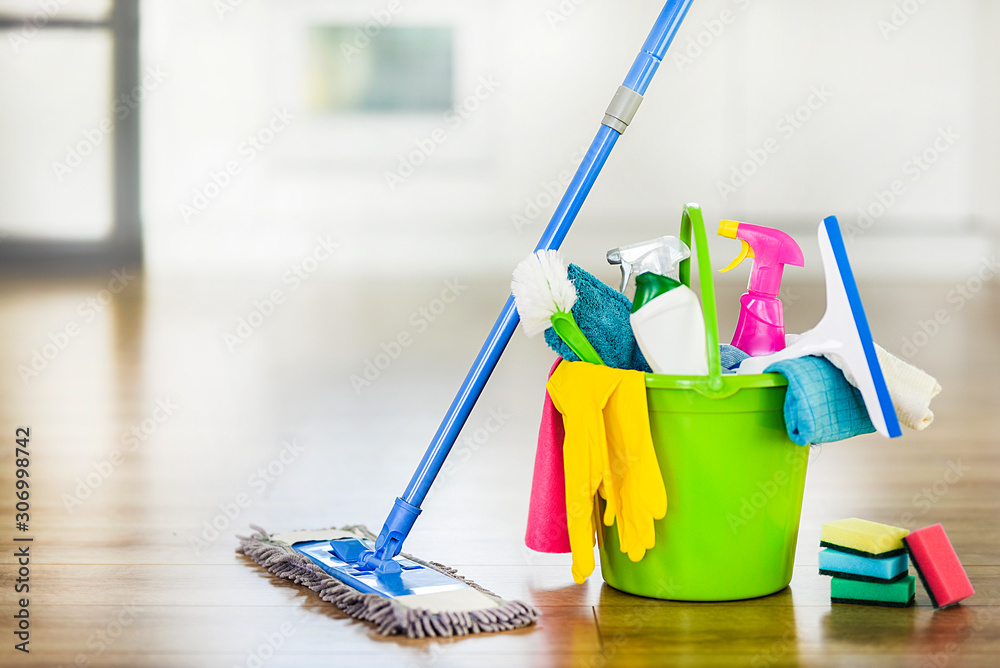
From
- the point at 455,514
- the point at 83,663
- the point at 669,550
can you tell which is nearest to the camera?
the point at 83,663

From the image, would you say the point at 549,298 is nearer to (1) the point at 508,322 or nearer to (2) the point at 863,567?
(1) the point at 508,322

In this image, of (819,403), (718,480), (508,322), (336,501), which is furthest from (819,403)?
(336,501)

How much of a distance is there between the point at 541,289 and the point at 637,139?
4.81 metres

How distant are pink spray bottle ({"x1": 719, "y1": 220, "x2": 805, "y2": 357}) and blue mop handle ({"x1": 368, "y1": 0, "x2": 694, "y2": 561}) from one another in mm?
166

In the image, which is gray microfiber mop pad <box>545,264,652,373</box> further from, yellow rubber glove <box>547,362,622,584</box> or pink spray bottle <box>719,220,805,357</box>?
pink spray bottle <box>719,220,805,357</box>

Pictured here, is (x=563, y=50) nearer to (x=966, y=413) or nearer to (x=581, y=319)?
(x=966, y=413)

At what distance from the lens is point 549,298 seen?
39.5 inches

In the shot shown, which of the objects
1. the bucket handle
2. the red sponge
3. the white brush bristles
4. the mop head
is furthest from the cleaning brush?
the red sponge

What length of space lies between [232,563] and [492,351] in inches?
16.5

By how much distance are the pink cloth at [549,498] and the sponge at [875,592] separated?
0.98 ft

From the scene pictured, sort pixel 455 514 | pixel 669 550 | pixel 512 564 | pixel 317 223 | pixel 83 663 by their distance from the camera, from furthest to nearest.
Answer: pixel 317 223 < pixel 455 514 < pixel 512 564 < pixel 669 550 < pixel 83 663

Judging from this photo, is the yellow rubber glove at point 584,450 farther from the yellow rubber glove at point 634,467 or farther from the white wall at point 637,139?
the white wall at point 637,139

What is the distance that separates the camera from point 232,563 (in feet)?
3.83

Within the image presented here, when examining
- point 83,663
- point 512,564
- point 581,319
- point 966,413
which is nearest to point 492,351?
point 581,319
